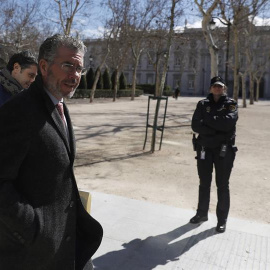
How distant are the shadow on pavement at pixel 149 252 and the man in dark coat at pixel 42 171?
59.5 inches

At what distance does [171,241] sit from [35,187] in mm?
2509

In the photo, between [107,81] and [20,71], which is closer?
[20,71]

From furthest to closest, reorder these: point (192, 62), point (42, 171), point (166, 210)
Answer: point (192, 62) < point (166, 210) < point (42, 171)

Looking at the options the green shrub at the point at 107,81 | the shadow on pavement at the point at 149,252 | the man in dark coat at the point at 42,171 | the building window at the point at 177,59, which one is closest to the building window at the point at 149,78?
the building window at the point at 177,59

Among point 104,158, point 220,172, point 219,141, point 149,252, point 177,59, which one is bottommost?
point 149,252

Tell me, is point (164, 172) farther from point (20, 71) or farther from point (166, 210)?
point (20, 71)

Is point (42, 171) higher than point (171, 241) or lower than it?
higher

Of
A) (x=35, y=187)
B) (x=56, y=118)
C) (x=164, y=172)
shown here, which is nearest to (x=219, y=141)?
(x=56, y=118)

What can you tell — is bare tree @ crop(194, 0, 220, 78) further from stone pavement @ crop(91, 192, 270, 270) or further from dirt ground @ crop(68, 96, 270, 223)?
stone pavement @ crop(91, 192, 270, 270)

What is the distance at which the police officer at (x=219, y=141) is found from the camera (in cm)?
405

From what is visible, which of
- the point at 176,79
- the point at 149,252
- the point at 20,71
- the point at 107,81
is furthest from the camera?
the point at 176,79

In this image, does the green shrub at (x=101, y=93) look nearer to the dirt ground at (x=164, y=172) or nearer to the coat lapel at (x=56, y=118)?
the dirt ground at (x=164, y=172)

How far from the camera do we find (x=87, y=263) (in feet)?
6.71

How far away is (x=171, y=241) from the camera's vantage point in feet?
12.5
